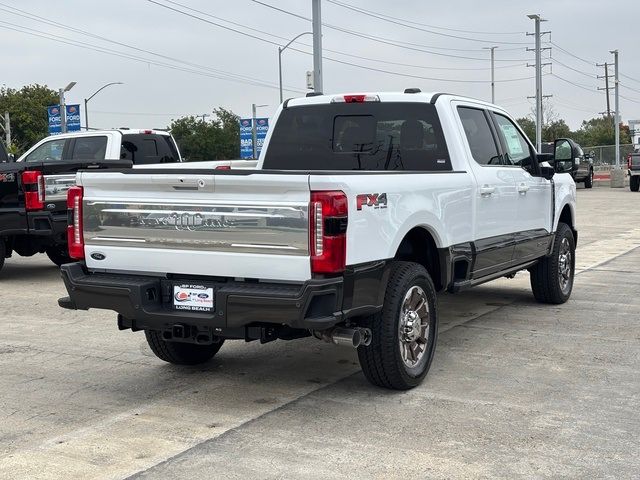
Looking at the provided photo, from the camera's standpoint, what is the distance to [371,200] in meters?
5.20

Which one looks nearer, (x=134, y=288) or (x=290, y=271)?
(x=290, y=271)

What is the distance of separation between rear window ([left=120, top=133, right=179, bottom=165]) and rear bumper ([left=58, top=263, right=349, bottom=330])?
8012 mm

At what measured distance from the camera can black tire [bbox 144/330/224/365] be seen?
6410 mm

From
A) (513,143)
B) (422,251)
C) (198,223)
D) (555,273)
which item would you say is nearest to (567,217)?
(555,273)

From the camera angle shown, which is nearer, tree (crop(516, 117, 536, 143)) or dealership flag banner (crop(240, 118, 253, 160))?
dealership flag banner (crop(240, 118, 253, 160))

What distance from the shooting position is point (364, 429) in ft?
16.5

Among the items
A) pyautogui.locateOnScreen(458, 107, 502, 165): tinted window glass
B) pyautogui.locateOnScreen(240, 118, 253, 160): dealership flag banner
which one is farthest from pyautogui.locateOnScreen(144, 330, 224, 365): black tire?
pyautogui.locateOnScreen(240, 118, 253, 160): dealership flag banner

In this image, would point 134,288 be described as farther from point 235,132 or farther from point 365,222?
point 235,132

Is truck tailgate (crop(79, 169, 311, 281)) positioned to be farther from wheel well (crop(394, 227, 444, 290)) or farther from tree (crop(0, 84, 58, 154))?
tree (crop(0, 84, 58, 154))

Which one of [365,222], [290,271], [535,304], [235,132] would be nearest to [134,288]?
[290,271]

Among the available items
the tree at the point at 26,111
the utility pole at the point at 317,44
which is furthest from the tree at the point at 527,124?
the utility pole at the point at 317,44

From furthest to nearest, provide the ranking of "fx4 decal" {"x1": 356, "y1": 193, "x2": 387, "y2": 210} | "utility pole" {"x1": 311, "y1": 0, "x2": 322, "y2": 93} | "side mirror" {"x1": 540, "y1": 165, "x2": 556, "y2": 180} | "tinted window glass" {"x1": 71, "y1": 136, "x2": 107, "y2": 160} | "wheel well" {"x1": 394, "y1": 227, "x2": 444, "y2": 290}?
"utility pole" {"x1": 311, "y1": 0, "x2": 322, "y2": 93} < "tinted window glass" {"x1": 71, "y1": 136, "x2": 107, "y2": 160} < "side mirror" {"x1": 540, "y1": 165, "x2": 556, "y2": 180} < "wheel well" {"x1": 394, "y1": 227, "x2": 444, "y2": 290} < "fx4 decal" {"x1": 356, "y1": 193, "x2": 387, "y2": 210}

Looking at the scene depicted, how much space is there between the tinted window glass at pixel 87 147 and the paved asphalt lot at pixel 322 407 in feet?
16.9

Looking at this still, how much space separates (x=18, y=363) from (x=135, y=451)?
99.2 inches
